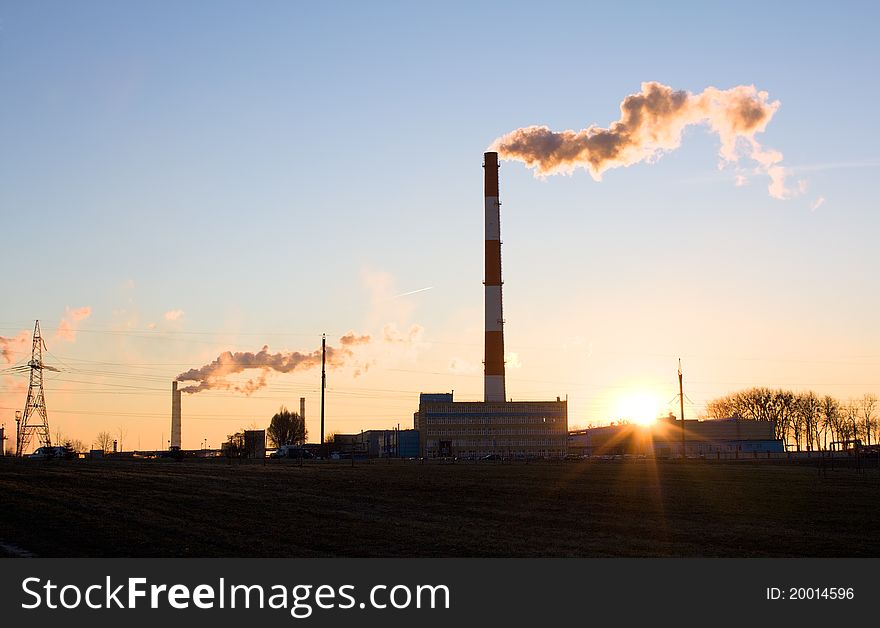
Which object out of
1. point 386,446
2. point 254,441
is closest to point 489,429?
point 386,446

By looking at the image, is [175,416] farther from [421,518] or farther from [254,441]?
[421,518]

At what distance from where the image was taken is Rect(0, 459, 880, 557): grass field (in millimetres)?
22984

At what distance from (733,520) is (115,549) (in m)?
19.0

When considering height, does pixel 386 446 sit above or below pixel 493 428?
below

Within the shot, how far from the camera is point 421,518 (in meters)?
30.3

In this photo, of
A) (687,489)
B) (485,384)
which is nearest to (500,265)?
(485,384)

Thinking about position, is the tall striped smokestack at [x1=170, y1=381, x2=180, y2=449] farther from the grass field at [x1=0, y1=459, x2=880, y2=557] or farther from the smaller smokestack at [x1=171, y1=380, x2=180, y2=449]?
the grass field at [x1=0, y1=459, x2=880, y2=557]

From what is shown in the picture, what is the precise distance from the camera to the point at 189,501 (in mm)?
33188

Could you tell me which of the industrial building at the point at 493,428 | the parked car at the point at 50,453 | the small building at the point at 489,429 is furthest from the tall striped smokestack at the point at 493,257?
the parked car at the point at 50,453

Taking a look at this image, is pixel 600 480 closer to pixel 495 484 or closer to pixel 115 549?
pixel 495 484

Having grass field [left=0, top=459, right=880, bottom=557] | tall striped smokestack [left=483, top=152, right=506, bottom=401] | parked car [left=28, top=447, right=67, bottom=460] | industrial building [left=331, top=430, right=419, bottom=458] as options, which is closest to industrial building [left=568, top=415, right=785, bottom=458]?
industrial building [left=331, top=430, right=419, bottom=458]

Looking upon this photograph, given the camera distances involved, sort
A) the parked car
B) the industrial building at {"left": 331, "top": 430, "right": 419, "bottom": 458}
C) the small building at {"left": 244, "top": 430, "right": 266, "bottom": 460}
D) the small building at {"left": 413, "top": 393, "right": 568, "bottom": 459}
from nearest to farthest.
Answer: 1. the parked car
2. the small building at {"left": 244, "top": 430, "right": 266, "bottom": 460}
3. the small building at {"left": 413, "top": 393, "right": 568, "bottom": 459}
4. the industrial building at {"left": 331, "top": 430, "right": 419, "bottom": 458}

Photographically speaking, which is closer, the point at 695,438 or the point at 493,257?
the point at 493,257

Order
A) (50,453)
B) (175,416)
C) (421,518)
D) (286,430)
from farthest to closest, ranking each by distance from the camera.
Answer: (286,430), (175,416), (50,453), (421,518)
